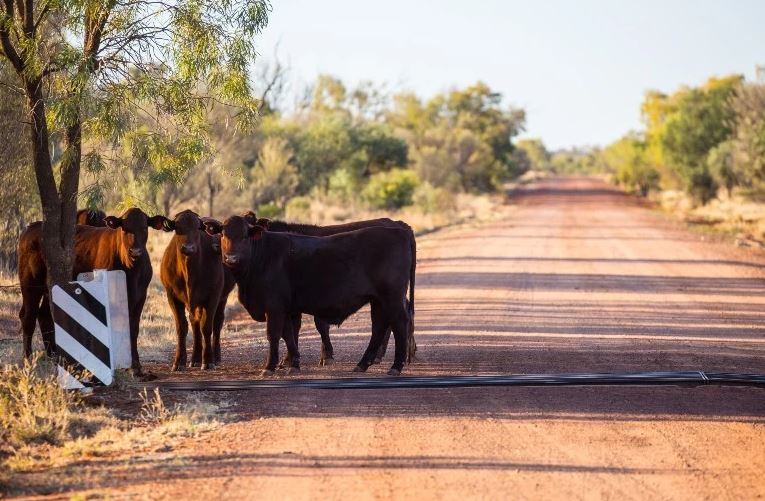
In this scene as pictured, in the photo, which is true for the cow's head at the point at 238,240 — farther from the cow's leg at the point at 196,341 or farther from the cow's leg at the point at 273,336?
the cow's leg at the point at 196,341

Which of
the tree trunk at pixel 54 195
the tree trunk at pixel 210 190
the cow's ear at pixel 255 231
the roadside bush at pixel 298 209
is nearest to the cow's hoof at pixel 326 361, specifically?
the cow's ear at pixel 255 231

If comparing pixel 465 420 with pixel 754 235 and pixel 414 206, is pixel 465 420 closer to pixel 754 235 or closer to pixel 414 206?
pixel 754 235

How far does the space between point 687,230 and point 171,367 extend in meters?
28.7

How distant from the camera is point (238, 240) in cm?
1173

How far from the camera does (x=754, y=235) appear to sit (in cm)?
3522

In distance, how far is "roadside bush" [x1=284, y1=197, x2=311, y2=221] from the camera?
39.2 metres

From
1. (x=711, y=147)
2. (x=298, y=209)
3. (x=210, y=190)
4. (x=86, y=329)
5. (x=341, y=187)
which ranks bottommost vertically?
(x=86, y=329)

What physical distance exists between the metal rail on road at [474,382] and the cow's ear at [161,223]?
1.89m

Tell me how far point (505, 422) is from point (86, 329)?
13.1 feet

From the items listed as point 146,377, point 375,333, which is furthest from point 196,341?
point 375,333

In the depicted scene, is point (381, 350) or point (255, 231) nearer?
point (255, 231)

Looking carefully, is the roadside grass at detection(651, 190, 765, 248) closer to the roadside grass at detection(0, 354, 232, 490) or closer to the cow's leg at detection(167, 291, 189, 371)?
the cow's leg at detection(167, 291, 189, 371)

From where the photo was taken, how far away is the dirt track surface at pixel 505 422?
7289mm

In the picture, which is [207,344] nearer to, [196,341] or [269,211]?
[196,341]
